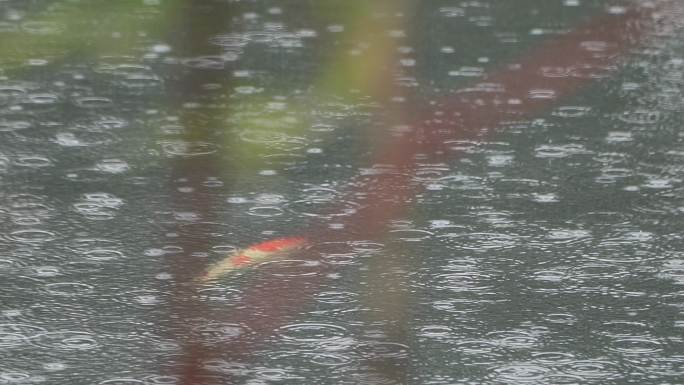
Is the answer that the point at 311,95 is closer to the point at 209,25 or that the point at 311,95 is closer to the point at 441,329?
the point at 209,25

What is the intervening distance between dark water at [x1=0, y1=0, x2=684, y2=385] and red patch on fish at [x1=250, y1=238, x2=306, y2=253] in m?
0.05

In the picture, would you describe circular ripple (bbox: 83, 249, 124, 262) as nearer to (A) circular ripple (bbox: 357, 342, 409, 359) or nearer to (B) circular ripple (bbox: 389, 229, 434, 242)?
(B) circular ripple (bbox: 389, 229, 434, 242)

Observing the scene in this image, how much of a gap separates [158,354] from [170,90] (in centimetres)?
290

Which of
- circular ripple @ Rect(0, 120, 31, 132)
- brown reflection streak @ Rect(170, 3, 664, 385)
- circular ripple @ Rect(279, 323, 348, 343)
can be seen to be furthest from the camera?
circular ripple @ Rect(0, 120, 31, 132)

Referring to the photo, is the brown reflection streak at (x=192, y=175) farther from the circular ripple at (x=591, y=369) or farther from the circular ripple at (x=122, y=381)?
the circular ripple at (x=591, y=369)

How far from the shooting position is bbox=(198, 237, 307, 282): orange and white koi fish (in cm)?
499

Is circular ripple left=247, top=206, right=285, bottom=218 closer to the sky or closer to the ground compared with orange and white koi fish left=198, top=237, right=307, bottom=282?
closer to the sky

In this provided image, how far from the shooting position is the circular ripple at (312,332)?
443cm

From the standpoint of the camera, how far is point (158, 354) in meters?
4.32

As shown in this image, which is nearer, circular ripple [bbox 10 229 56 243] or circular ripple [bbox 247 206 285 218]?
circular ripple [bbox 10 229 56 243]

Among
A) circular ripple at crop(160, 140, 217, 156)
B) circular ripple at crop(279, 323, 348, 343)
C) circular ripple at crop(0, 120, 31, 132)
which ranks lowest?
circular ripple at crop(279, 323, 348, 343)

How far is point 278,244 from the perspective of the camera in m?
5.24

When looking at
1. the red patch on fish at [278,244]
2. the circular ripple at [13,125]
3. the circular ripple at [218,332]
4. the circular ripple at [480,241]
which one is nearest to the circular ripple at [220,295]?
the circular ripple at [218,332]

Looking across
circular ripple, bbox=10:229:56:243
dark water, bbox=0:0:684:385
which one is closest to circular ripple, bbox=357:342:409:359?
dark water, bbox=0:0:684:385
